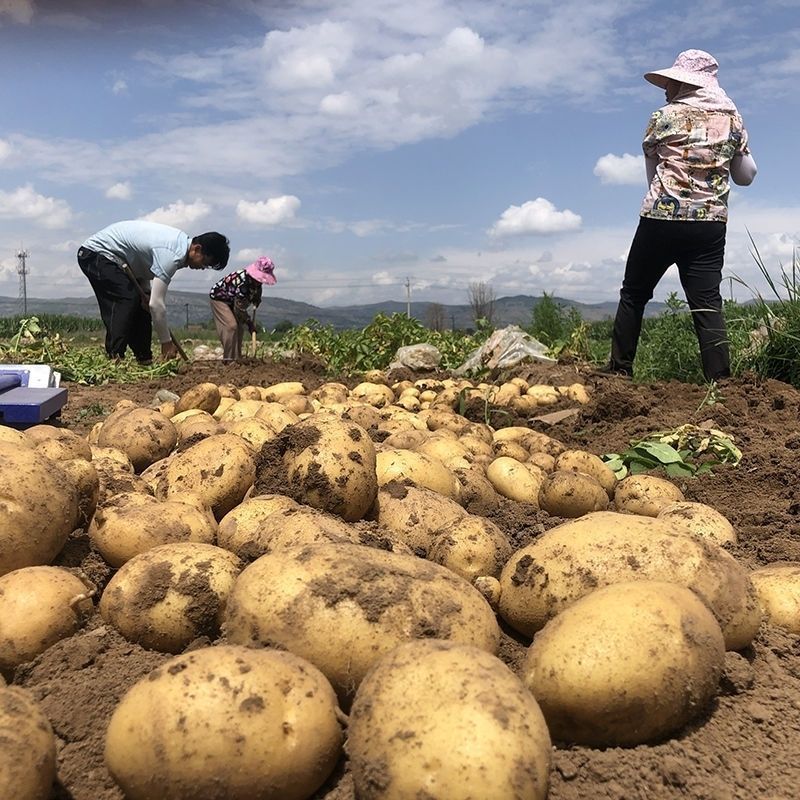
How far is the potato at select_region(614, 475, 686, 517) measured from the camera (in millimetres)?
3215

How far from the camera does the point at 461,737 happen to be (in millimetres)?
1290

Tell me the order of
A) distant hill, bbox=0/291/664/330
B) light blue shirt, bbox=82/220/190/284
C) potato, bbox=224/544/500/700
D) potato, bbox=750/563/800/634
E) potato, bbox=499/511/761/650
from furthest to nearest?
distant hill, bbox=0/291/664/330 → light blue shirt, bbox=82/220/190/284 → potato, bbox=750/563/800/634 → potato, bbox=499/511/761/650 → potato, bbox=224/544/500/700

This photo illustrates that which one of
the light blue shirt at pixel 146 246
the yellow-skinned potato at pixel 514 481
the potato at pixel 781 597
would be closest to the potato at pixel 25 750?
the potato at pixel 781 597

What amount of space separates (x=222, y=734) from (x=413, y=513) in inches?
52.1

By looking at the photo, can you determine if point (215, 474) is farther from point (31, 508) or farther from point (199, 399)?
point (199, 399)

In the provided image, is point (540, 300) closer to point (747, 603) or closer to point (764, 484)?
point (764, 484)

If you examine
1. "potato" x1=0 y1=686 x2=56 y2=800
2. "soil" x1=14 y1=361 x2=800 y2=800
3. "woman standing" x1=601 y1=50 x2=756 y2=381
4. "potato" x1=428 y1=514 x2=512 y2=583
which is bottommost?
"soil" x1=14 y1=361 x2=800 y2=800

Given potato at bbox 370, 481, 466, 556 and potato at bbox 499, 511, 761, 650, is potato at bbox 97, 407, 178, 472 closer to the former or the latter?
potato at bbox 370, 481, 466, 556

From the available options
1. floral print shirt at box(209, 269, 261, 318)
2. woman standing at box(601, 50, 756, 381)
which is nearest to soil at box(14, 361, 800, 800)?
woman standing at box(601, 50, 756, 381)

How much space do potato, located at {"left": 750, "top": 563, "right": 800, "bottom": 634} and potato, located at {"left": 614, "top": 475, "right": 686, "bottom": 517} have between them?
0.92m

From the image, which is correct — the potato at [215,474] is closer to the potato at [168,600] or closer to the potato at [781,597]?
the potato at [168,600]

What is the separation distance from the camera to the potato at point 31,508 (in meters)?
1.99

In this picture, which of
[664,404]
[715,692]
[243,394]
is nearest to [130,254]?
[243,394]

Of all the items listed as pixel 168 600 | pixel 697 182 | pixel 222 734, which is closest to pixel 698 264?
pixel 697 182
